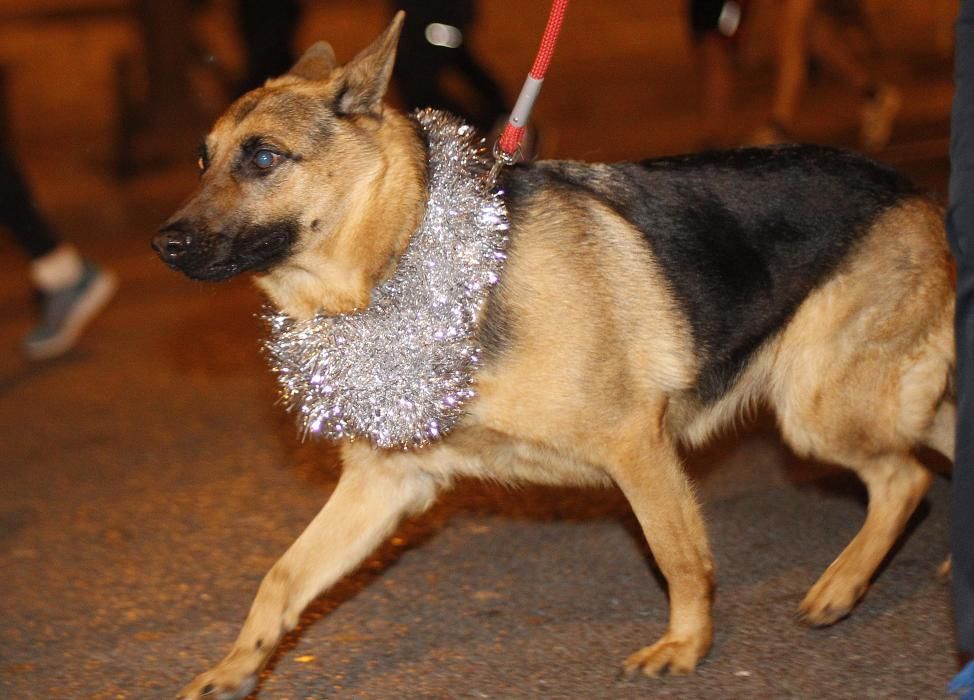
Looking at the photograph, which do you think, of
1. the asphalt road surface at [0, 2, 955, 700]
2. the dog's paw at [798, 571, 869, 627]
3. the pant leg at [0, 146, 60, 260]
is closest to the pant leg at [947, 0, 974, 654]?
the asphalt road surface at [0, 2, 955, 700]

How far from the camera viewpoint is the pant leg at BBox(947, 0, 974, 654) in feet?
9.21

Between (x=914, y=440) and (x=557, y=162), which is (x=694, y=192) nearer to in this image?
(x=557, y=162)

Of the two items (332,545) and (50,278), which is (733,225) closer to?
(332,545)

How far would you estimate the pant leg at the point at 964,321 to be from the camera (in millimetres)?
2809

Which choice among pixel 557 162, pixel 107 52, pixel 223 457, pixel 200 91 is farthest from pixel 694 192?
pixel 107 52

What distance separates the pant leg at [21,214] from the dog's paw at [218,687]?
11.8 feet

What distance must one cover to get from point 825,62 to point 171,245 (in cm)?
723

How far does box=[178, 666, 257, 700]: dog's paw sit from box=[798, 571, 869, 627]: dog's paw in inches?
60.2

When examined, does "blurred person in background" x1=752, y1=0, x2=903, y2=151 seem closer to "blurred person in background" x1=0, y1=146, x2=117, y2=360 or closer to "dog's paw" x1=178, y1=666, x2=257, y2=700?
"blurred person in background" x1=0, y1=146, x2=117, y2=360

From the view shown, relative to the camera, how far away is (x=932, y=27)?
1422 centimetres

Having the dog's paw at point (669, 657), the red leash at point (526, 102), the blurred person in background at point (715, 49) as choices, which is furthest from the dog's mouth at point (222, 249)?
the blurred person in background at point (715, 49)

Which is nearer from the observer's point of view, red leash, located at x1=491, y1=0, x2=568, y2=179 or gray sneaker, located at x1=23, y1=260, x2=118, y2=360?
red leash, located at x1=491, y1=0, x2=568, y2=179

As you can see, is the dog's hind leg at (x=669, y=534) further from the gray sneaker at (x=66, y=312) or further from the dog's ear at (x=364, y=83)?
the gray sneaker at (x=66, y=312)

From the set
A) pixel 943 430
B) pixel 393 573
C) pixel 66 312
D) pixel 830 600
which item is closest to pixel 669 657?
pixel 830 600
